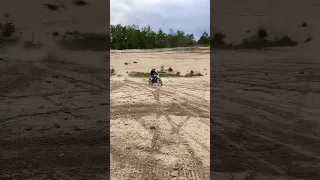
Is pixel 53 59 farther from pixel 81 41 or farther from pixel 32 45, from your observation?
pixel 32 45

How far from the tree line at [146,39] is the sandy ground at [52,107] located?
1032cm

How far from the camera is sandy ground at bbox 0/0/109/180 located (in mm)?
2332

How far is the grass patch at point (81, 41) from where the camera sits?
678 cm

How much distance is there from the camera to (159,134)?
10.3 feet

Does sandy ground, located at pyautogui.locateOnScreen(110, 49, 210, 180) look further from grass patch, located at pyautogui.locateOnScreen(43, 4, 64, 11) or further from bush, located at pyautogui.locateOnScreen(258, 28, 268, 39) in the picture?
bush, located at pyautogui.locateOnScreen(258, 28, 268, 39)

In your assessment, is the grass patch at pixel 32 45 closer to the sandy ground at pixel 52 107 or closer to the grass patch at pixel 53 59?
the sandy ground at pixel 52 107

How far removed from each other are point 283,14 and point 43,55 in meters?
6.30

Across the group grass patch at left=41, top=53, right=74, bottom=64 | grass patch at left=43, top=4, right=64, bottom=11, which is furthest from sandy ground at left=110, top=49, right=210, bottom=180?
grass patch at left=43, top=4, right=64, bottom=11

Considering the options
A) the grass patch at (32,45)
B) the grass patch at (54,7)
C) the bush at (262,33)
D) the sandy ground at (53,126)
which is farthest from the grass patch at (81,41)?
the bush at (262,33)

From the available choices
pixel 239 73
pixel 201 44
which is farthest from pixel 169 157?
pixel 201 44

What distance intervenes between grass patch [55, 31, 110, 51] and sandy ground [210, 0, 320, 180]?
258 cm

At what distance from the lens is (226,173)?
2.21 metres

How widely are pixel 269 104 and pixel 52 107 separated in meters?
2.71

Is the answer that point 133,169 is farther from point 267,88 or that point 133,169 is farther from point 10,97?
point 267,88
